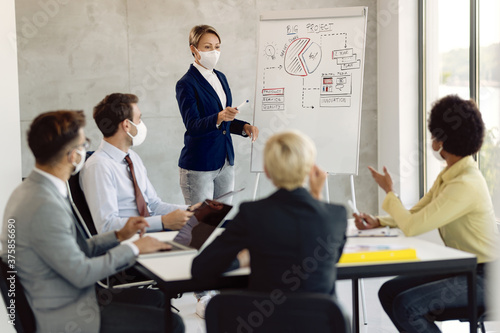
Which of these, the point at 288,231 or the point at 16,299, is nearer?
the point at 288,231

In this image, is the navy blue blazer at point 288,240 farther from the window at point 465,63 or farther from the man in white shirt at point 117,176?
the window at point 465,63

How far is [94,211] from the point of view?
2.76m

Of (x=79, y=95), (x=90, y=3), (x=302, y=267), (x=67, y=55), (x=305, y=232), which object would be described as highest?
(x=90, y=3)

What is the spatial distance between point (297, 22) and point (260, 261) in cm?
291

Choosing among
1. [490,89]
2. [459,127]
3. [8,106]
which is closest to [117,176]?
[8,106]

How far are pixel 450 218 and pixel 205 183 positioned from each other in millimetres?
1927

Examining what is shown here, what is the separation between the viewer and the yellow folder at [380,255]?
2.11 metres

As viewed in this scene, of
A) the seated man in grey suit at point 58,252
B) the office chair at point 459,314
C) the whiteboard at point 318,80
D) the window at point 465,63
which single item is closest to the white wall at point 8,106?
the seated man in grey suit at point 58,252

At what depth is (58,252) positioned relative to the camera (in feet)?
5.99

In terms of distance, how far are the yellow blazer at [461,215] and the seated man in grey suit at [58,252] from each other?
1.17 metres

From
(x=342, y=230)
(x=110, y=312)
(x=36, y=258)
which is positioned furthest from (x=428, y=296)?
(x=36, y=258)

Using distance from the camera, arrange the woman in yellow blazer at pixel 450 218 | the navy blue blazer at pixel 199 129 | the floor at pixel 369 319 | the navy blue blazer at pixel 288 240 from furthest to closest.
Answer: the navy blue blazer at pixel 199 129
the floor at pixel 369 319
the woman in yellow blazer at pixel 450 218
the navy blue blazer at pixel 288 240

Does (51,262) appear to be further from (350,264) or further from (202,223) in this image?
(350,264)

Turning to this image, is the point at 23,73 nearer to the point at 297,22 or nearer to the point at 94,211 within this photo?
the point at 297,22
